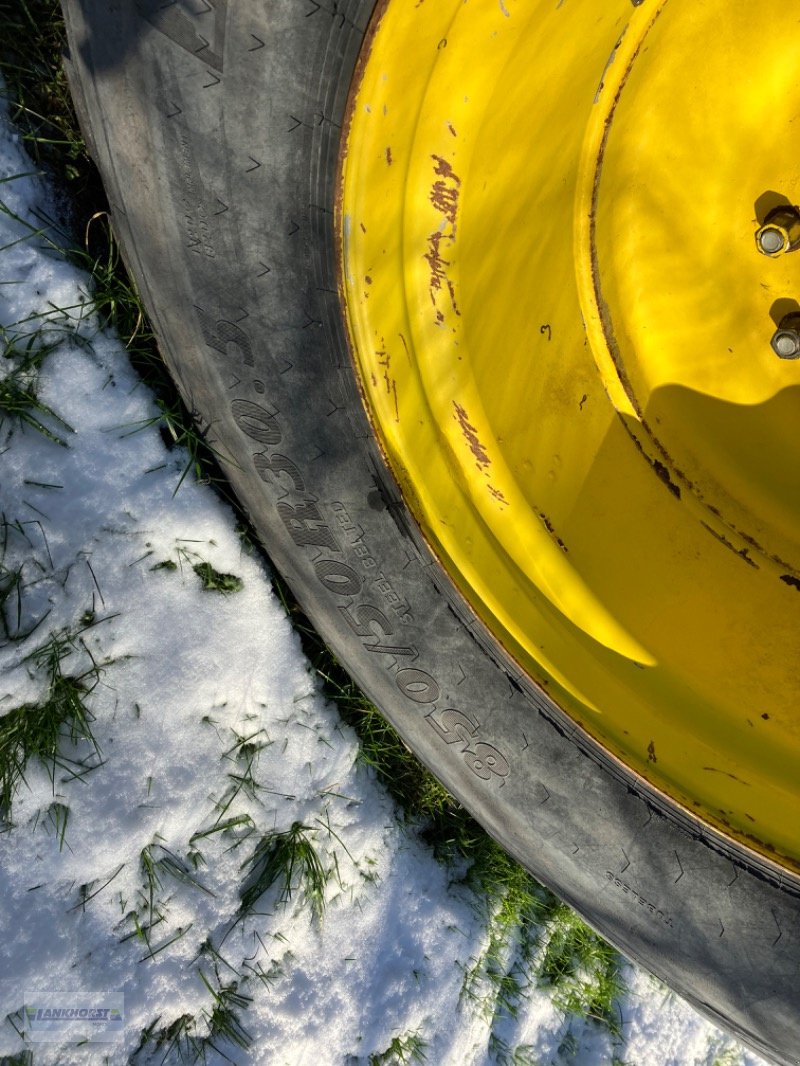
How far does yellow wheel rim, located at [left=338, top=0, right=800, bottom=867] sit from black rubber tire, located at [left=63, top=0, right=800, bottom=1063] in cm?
4

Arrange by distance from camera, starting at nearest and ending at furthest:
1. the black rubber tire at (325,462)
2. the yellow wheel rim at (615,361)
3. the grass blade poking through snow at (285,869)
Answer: the black rubber tire at (325,462) → the yellow wheel rim at (615,361) → the grass blade poking through snow at (285,869)

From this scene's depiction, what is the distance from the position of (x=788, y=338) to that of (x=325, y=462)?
69 centimetres

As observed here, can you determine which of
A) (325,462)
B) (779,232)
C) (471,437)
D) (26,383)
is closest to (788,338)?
(779,232)

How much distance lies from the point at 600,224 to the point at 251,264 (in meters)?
0.54

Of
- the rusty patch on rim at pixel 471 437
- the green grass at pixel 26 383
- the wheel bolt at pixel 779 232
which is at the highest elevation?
the wheel bolt at pixel 779 232

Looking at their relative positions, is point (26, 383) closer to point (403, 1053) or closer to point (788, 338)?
point (788, 338)

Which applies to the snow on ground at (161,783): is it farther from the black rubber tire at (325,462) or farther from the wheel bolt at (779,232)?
the wheel bolt at (779,232)

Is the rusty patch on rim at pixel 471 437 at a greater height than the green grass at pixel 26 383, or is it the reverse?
the rusty patch on rim at pixel 471 437

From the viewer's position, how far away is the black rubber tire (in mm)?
798

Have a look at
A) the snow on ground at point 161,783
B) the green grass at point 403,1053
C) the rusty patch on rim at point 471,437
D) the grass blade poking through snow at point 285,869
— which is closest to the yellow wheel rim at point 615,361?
the rusty patch on rim at point 471,437

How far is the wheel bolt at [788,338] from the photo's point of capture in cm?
117

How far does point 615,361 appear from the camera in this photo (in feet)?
3.94

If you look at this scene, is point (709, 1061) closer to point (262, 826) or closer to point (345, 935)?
point (345, 935)

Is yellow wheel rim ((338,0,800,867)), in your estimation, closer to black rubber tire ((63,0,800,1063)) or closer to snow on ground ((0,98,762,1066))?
black rubber tire ((63,0,800,1063))
